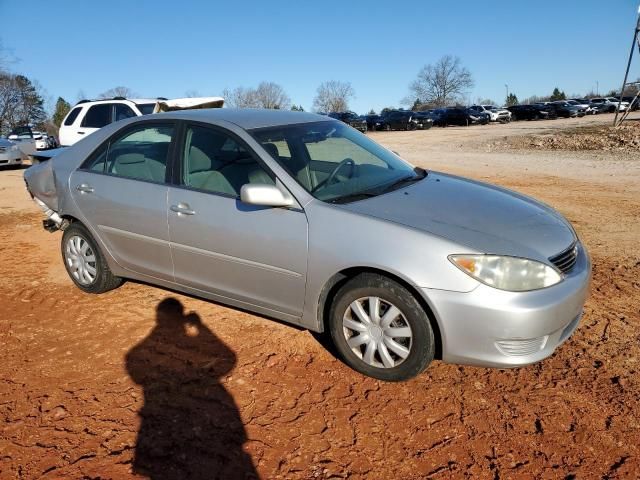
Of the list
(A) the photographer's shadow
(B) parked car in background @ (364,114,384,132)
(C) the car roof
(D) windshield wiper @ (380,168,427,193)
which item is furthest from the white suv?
(B) parked car in background @ (364,114,384,132)

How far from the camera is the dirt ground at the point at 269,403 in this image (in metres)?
2.49

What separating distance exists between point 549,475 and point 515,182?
9.72 meters

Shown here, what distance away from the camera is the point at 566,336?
3.07 meters

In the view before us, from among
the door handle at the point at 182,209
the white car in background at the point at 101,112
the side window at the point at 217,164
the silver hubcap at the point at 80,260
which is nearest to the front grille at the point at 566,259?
the side window at the point at 217,164

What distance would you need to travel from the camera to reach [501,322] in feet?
9.02

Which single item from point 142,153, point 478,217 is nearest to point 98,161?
point 142,153

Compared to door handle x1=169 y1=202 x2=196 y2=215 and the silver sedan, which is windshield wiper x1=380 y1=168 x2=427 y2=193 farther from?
door handle x1=169 y1=202 x2=196 y2=215

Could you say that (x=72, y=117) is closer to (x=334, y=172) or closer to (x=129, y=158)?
(x=129, y=158)

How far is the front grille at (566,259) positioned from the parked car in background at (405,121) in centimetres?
4091

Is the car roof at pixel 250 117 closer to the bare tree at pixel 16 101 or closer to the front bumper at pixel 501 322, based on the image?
the front bumper at pixel 501 322

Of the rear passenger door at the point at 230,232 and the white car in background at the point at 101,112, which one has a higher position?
the white car in background at the point at 101,112

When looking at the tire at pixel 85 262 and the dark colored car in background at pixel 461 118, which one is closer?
the tire at pixel 85 262

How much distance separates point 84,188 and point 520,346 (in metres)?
3.68

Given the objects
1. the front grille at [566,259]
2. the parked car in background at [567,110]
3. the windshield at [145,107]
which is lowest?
the front grille at [566,259]
